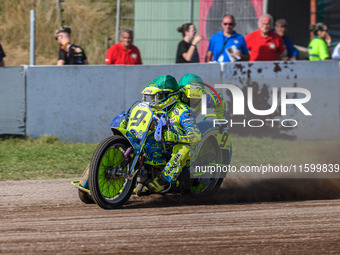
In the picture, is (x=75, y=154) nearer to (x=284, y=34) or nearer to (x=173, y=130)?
A: (x=173, y=130)

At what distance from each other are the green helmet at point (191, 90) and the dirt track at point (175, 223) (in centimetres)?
112

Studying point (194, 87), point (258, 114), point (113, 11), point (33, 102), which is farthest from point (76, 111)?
point (113, 11)

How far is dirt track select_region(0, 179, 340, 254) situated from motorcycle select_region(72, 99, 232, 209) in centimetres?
16

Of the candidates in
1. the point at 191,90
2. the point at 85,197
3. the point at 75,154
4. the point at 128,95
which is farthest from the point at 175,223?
the point at 128,95

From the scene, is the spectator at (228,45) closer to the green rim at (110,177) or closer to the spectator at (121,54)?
the spectator at (121,54)

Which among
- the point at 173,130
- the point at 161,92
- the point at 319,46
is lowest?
the point at 173,130

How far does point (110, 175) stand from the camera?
19.9ft

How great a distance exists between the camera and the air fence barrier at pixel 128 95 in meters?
10.6

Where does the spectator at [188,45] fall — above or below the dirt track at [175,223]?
above

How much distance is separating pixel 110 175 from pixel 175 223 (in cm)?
90

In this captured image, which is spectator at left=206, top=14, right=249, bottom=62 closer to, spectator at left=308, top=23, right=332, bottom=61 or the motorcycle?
spectator at left=308, top=23, right=332, bottom=61

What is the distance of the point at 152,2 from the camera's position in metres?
15.3

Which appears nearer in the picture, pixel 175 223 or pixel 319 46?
pixel 175 223

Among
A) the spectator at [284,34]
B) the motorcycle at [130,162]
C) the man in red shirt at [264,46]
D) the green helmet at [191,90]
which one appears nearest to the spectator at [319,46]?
the spectator at [284,34]
